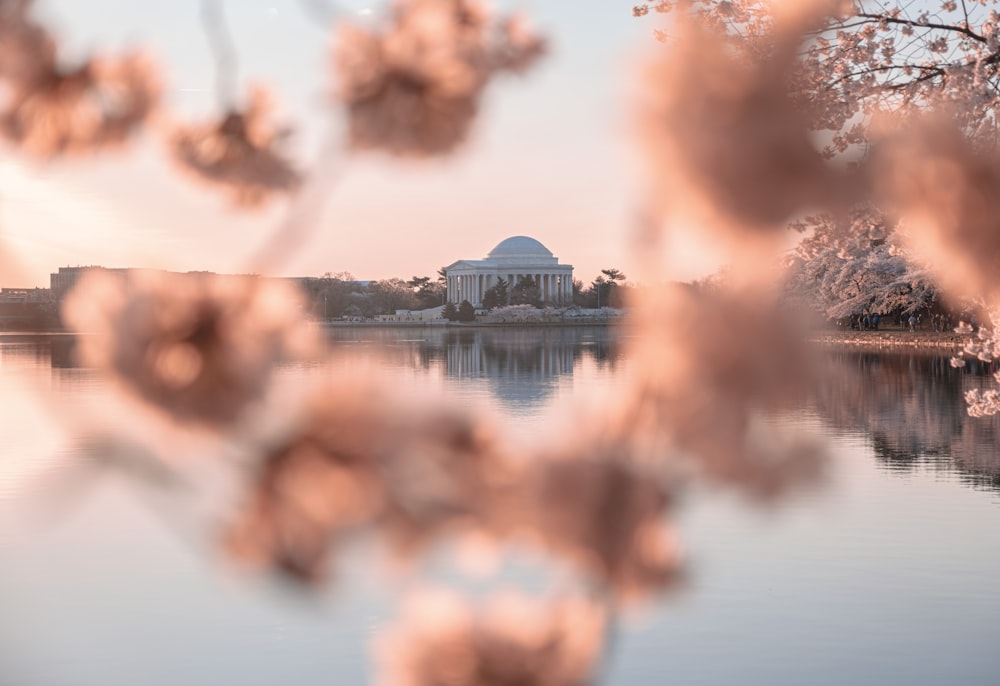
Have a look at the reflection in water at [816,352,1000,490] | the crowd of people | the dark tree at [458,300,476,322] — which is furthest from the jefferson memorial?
the reflection in water at [816,352,1000,490]

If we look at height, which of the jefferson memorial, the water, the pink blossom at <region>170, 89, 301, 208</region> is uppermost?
the jefferson memorial

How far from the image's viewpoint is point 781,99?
83 cm

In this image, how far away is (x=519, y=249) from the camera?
97.9 m

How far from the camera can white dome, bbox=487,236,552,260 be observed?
97500 mm

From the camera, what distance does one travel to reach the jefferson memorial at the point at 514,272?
94812 mm

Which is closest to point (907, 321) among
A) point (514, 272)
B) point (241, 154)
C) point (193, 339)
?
point (241, 154)

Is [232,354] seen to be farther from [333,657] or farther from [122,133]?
[333,657]

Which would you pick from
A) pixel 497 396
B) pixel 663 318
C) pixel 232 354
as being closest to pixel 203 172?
pixel 232 354

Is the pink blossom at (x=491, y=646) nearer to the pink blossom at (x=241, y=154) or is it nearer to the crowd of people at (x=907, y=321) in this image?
the pink blossom at (x=241, y=154)

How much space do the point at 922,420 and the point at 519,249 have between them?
79480 mm

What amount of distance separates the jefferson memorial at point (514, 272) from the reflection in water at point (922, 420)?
2593 inches

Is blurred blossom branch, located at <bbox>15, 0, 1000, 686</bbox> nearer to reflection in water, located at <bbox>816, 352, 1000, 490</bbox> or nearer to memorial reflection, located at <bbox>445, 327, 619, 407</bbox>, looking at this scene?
reflection in water, located at <bbox>816, 352, 1000, 490</bbox>

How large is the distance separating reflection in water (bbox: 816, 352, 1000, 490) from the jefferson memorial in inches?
2593

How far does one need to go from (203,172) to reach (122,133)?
131 millimetres
